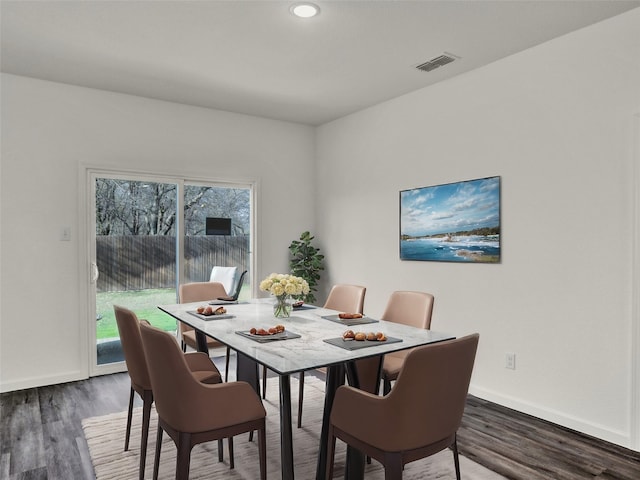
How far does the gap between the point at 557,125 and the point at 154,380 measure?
120 inches

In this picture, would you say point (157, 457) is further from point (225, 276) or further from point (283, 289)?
point (225, 276)

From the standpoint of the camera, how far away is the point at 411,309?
10.2ft

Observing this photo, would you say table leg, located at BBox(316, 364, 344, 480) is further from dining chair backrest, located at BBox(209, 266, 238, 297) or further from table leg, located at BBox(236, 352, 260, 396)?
dining chair backrest, located at BBox(209, 266, 238, 297)

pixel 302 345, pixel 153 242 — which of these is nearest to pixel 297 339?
pixel 302 345

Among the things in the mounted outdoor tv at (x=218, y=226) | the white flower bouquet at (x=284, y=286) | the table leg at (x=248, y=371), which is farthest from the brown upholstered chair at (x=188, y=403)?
the mounted outdoor tv at (x=218, y=226)

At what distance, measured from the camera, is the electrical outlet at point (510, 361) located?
347 cm

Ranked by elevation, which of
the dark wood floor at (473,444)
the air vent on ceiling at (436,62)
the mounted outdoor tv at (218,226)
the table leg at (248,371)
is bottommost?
the dark wood floor at (473,444)

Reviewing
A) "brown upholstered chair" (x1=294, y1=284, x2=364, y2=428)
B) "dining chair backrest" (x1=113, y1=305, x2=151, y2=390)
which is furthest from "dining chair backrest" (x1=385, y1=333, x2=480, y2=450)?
"brown upholstered chair" (x1=294, y1=284, x2=364, y2=428)

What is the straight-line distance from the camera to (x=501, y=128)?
3561mm

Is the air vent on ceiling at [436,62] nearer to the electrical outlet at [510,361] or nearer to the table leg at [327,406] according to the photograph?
the electrical outlet at [510,361]

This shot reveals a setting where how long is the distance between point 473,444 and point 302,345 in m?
1.46

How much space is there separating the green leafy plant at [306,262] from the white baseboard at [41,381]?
239 centimetres

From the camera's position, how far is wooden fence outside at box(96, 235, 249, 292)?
443cm

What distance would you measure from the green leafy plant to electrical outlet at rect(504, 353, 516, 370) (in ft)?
7.74
